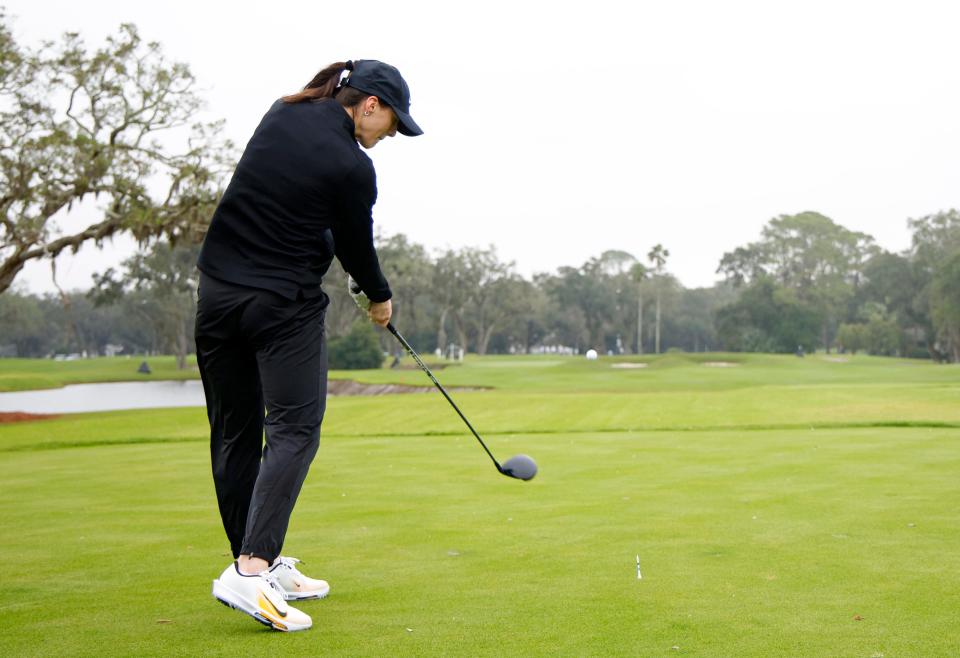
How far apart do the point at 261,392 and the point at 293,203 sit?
34.9 inches

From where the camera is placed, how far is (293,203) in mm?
4270

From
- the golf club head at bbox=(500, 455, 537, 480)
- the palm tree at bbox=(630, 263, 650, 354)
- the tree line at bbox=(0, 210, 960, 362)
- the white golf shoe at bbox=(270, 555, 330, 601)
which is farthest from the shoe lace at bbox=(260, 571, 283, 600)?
the palm tree at bbox=(630, 263, 650, 354)

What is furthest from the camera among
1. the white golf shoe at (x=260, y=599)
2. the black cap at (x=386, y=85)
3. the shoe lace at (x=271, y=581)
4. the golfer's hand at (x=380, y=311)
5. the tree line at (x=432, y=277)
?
the tree line at (x=432, y=277)

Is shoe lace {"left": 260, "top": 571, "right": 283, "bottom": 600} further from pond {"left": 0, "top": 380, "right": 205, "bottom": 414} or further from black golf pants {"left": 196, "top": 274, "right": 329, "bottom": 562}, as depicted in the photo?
pond {"left": 0, "top": 380, "right": 205, "bottom": 414}

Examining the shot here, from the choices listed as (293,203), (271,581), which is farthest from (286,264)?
(271,581)

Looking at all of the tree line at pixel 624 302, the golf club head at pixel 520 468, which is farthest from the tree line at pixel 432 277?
the golf club head at pixel 520 468

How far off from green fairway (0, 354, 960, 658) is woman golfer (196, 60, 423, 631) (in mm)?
504

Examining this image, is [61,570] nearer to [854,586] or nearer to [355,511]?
[355,511]

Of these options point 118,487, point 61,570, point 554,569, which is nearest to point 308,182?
point 554,569

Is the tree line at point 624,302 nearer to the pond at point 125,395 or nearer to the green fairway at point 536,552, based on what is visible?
the pond at point 125,395

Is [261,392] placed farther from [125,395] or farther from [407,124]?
[125,395]

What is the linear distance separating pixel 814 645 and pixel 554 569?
5.65 feet

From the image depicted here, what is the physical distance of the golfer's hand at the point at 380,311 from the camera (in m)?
4.65

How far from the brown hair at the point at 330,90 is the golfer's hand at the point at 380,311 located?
89 cm
